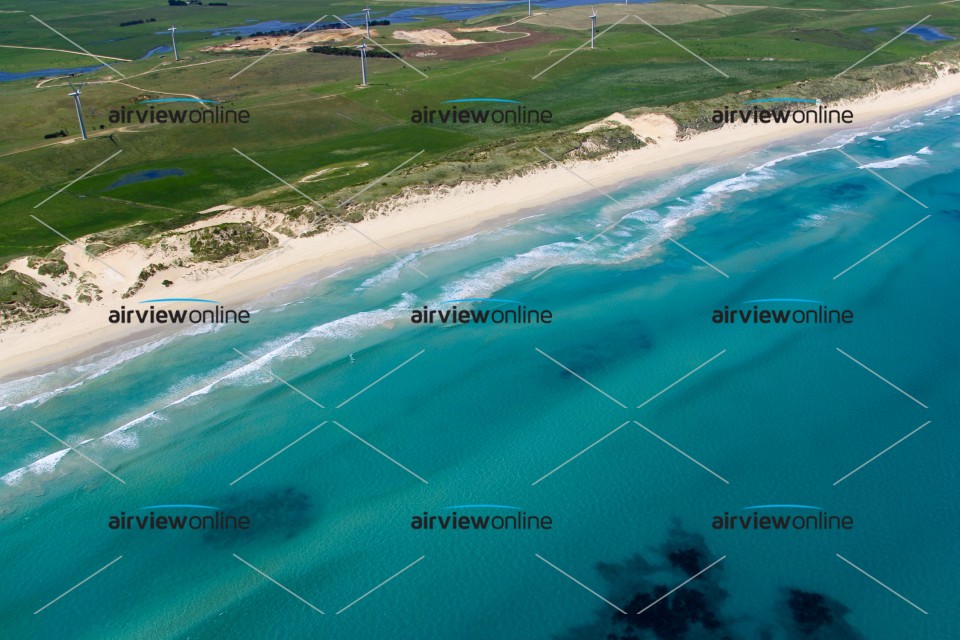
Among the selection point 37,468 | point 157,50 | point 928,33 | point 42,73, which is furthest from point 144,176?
point 928,33

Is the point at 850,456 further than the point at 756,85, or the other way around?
the point at 756,85

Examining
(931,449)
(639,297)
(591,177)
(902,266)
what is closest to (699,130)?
(591,177)

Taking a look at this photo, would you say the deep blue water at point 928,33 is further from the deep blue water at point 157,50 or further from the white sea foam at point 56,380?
the white sea foam at point 56,380

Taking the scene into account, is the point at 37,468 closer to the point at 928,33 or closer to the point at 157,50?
the point at 157,50

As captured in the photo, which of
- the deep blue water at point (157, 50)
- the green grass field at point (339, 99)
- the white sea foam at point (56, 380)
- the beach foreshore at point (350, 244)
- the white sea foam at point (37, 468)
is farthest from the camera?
the deep blue water at point (157, 50)

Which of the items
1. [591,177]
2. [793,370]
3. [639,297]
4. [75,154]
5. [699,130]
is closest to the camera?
[793,370]

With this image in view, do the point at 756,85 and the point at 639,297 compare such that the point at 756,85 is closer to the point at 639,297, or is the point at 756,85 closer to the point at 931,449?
the point at 639,297

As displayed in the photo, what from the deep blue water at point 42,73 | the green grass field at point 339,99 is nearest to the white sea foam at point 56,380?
the green grass field at point 339,99
